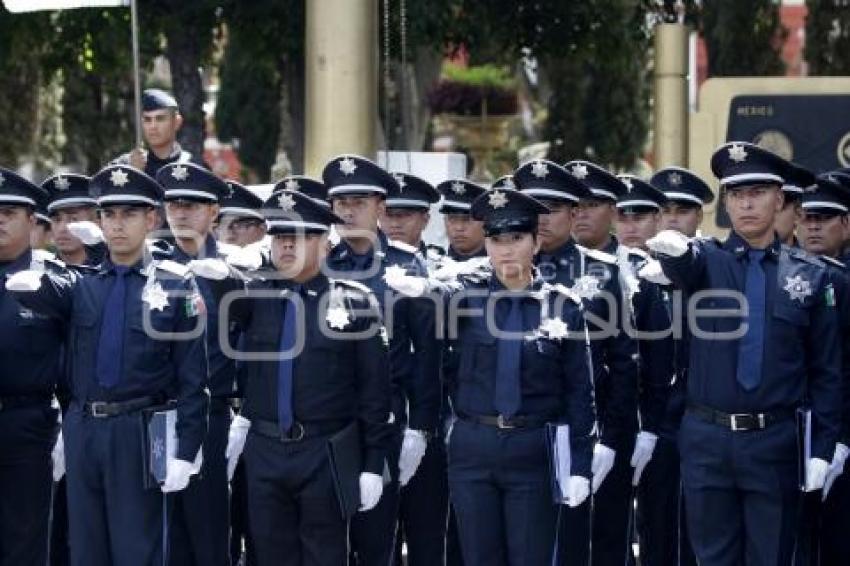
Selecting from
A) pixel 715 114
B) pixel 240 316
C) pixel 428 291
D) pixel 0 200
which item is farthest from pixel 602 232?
pixel 715 114

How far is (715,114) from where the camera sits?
13.6 m

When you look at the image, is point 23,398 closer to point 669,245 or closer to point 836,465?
point 669,245

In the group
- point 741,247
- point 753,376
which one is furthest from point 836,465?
point 741,247

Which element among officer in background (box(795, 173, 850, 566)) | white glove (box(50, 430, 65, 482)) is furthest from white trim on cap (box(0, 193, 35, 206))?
officer in background (box(795, 173, 850, 566))

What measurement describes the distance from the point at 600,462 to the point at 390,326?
3.71 ft

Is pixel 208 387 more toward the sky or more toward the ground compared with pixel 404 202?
more toward the ground

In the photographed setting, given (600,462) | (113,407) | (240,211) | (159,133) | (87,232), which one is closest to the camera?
(113,407)

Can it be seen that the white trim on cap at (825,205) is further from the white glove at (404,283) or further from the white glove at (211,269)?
the white glove at (211,269)

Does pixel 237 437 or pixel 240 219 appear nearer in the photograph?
pixel 237 437

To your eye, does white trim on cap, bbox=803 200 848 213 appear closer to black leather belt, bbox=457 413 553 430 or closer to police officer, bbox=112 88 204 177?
black leather belt, bbox=457 413 553 430

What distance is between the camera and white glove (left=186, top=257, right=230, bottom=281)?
7.85m

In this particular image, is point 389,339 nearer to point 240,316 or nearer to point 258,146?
point 240,316

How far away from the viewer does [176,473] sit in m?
8.08

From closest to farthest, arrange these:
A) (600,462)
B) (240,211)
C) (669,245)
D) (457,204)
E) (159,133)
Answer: (669,245) < (600,462) < (240,211) < (457,204) < (159,133)
